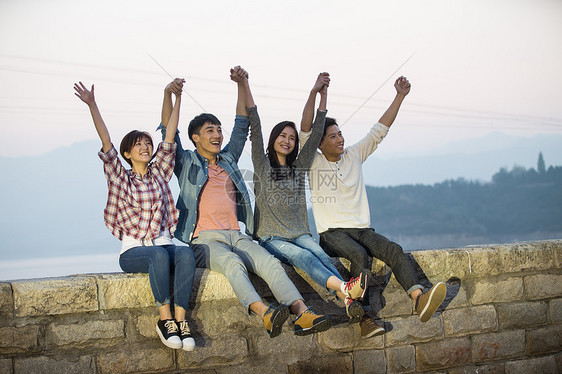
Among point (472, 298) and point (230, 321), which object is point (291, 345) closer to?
point (230, 321)

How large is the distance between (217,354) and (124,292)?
685 millimetres

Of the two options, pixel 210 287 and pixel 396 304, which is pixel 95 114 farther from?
pixel 396 304

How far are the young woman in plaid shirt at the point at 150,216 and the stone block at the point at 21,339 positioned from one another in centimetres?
60

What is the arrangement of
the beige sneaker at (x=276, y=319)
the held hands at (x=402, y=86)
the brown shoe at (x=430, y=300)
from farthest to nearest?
the held hands at (x=402, y=86), the brown shoe at (x=430, y=300), the beige sneaker at (x=276, y=319)

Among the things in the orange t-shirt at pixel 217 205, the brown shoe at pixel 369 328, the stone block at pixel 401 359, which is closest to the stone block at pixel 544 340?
the stone block at pixel 401 359

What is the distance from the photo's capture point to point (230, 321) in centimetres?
347

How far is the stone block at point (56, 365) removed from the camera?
10.2 feet

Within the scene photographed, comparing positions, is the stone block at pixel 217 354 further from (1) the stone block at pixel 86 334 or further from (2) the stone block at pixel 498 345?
(2) the stone block at pixel 498 345

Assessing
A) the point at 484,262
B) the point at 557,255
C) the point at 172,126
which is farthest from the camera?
the point at 557,255

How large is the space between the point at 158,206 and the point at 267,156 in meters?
1.02

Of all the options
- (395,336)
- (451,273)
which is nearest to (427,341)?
(395,336)

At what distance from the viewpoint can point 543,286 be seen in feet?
14.4

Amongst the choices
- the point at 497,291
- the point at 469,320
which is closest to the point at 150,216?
the point at 469,320

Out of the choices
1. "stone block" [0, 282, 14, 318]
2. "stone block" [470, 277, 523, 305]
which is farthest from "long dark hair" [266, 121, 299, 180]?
"stone block" [0, 282, 14, 318]
